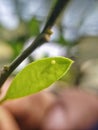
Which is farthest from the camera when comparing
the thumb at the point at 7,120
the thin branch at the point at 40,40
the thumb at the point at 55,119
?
the thumb at the point at 55,119

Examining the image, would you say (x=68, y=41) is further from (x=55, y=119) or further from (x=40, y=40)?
(x=40, y=40)

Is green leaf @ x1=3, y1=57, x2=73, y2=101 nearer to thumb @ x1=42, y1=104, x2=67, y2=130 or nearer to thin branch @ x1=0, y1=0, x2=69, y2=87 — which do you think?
thin branch @ x1=0, y1=0, x2=69, y2=87

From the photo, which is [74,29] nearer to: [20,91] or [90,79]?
[90,79]

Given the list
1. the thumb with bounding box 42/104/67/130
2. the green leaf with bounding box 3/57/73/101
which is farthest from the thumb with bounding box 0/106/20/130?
the green leaf with bounding box 3/57/73/101

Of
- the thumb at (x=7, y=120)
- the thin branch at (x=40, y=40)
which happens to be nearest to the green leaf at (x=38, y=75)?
the thin branch at (x=40, y=40)

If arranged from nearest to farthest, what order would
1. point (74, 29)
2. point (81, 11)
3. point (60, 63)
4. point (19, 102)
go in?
point (60, 63)
point (19, 102)
point (74, 29)
point (81, 11)

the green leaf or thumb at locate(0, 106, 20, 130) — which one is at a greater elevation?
the green leaf

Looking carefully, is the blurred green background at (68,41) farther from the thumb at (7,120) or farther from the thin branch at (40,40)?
the thin branch at (40,40)

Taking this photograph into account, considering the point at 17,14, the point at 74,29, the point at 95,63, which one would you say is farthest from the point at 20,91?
the point at 17,14
